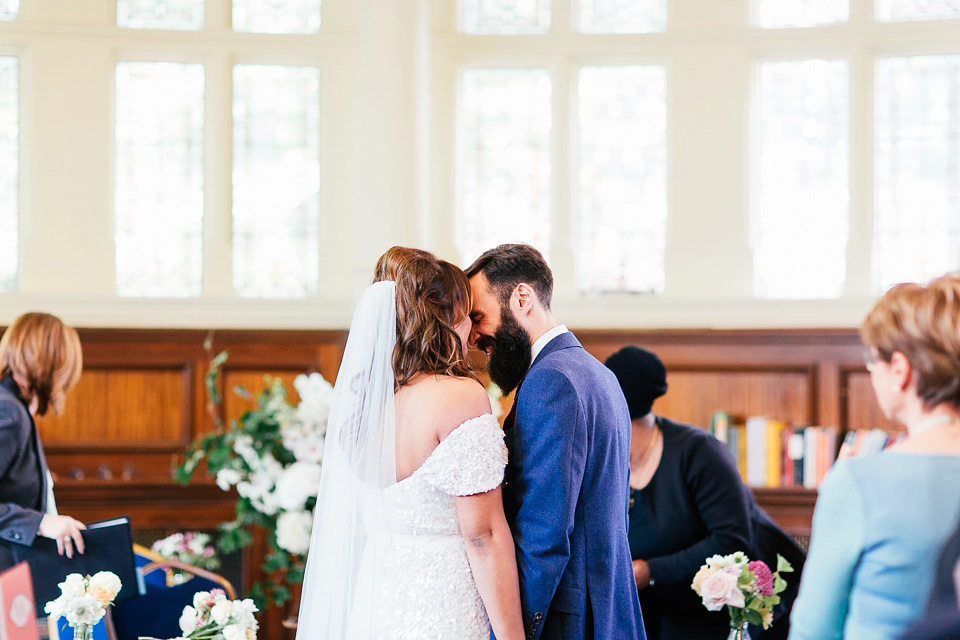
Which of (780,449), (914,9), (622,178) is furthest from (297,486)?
(914,9)

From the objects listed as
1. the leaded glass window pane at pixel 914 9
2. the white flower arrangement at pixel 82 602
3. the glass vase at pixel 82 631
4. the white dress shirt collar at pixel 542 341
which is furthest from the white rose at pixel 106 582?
the leaded glass window pane at pixel 914 9

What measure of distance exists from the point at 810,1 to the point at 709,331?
2149mm

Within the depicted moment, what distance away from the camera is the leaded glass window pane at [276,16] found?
6355 millimetres

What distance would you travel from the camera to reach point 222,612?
2.56 m

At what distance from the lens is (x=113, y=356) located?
5.89 metres

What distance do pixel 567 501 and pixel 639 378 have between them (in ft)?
2.93

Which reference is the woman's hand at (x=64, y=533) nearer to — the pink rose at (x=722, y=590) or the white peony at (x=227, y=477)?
the white peony at (x=227, y=477)

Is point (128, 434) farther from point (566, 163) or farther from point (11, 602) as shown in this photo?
point (11, 602)

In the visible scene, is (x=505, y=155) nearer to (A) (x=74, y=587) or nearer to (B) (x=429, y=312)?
(B) (x=429, y=312)

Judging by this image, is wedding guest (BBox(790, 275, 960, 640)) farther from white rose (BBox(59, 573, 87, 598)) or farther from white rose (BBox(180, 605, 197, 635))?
white rose (BBox(59, 573, 87, 598))

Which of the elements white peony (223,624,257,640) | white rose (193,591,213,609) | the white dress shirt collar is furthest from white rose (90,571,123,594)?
the white dress shirt collar

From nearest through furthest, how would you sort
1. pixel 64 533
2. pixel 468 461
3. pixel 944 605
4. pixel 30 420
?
pixel 944 605 < pixel 468 461 < pixel 64 533 < pixel 30 420

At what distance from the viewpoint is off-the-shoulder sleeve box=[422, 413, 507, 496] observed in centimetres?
230

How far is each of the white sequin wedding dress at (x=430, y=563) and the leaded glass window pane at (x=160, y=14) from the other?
15.6 feet
